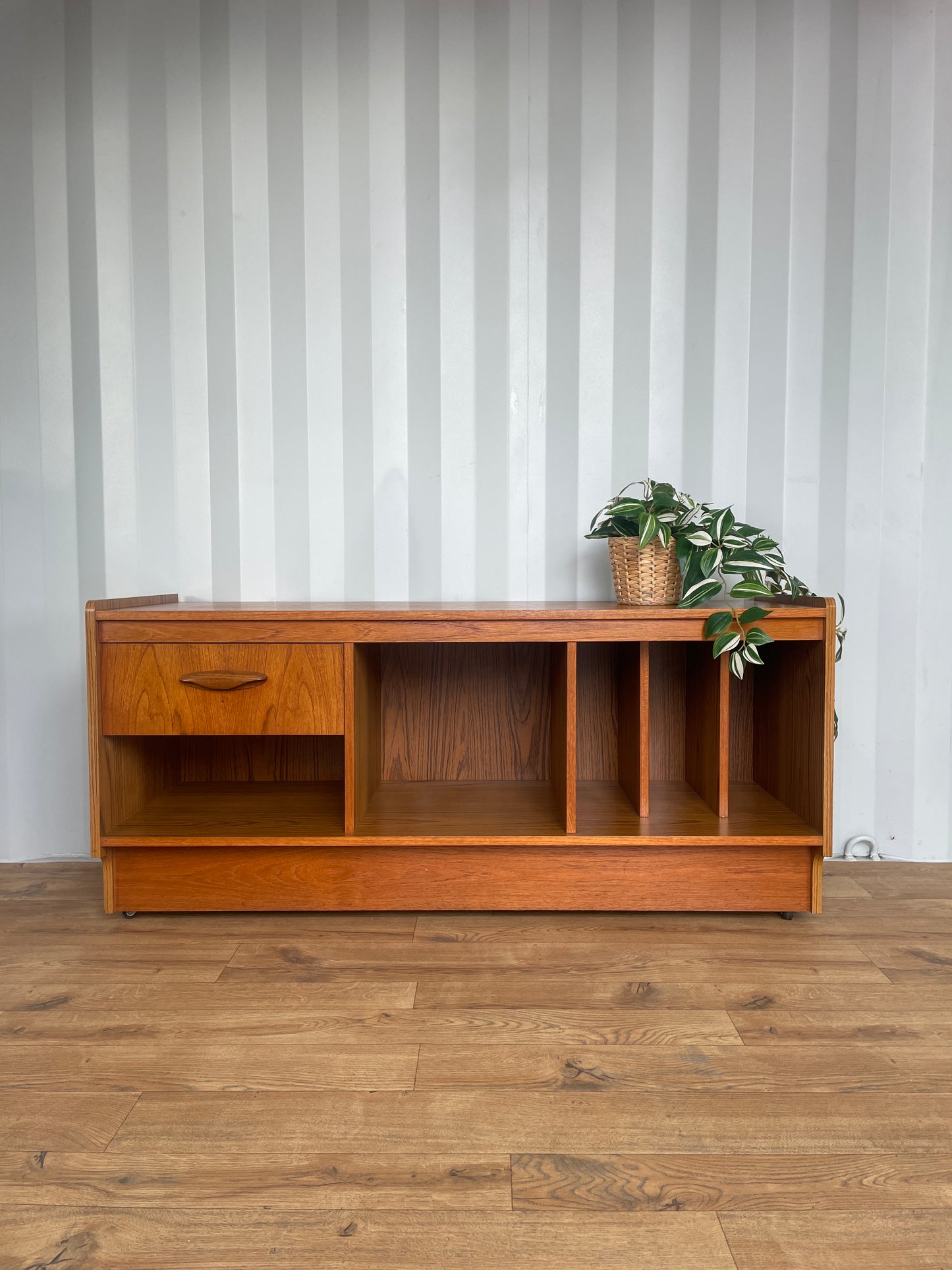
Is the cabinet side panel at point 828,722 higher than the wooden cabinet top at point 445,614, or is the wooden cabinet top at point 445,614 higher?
the wooden cabinet top at point 445,614

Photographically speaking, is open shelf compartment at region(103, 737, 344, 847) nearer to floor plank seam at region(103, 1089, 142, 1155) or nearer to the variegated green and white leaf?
floor plank seam at region(103, 1089, 142, 1155)

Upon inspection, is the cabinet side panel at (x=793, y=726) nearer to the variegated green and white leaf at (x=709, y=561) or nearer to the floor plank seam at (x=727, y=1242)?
the variegated green and white leaf at (x=709, y=561)

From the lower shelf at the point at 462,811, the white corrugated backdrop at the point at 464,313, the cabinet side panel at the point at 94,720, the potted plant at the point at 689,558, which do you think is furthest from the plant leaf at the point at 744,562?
the cabinet side panel at the point at 94,720

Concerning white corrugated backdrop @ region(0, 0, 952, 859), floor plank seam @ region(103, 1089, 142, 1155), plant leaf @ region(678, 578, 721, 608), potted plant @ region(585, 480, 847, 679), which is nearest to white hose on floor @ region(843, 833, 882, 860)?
white corrugated backdrop @ region(0, 0, 952, 859)

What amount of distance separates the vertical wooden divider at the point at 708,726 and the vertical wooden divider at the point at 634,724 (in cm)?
13

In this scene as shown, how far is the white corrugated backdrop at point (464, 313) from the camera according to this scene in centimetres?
195

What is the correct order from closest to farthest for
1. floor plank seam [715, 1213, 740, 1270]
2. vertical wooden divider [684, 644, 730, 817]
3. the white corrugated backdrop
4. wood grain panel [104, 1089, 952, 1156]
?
floor plank seam [715, 1213, 740, 1270] → wood grain panel [104, 1089, 952, 1156] → vertical wooden divider [684, 644, 730, 817] → the white corrugated backdrop

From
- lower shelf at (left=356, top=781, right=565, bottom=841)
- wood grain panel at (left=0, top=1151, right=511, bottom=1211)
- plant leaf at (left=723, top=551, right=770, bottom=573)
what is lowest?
wood grain panel at (left=0, top=1151, right=511, bottom=1211)

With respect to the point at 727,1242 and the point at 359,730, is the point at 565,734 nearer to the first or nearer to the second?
the point at 359,730

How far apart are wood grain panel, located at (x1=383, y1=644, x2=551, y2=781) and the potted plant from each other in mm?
385

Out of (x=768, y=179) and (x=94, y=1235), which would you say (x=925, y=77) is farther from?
(x=94, y=1235)

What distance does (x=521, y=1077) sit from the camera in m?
1.12

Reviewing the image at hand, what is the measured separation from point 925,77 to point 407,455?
1515 millimetres

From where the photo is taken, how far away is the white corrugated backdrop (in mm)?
1952
